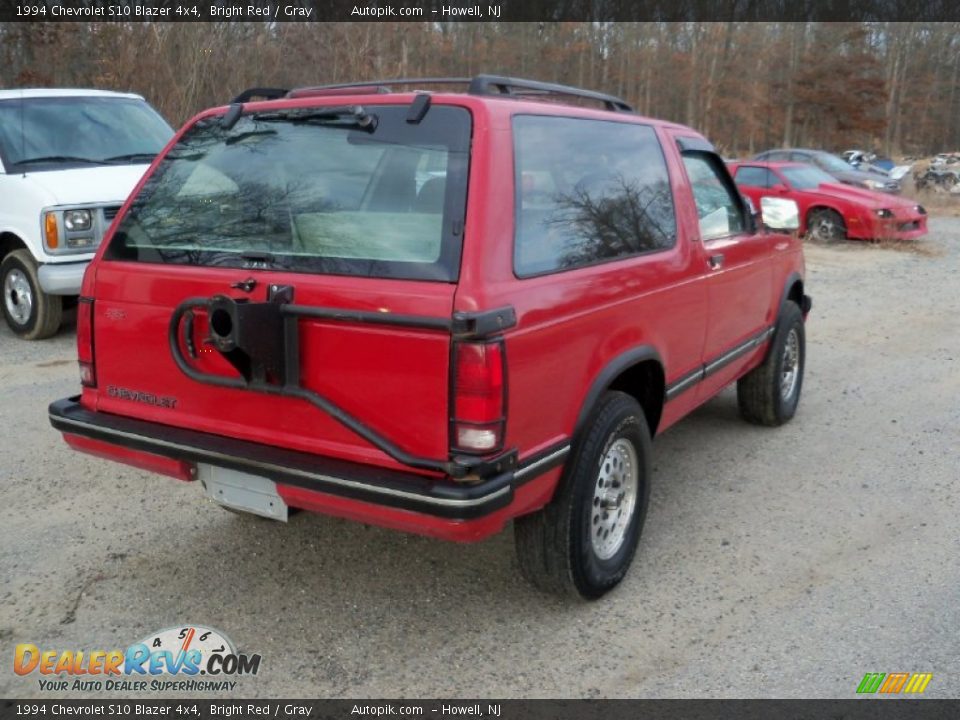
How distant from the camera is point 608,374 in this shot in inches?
131

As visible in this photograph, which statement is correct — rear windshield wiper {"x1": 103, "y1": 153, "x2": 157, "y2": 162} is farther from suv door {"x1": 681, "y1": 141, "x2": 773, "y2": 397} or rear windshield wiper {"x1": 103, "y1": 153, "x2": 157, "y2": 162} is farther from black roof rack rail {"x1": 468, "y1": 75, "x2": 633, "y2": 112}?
suv door {"x1": 681, "y1": 141, "x2": 773, "y2": 397}

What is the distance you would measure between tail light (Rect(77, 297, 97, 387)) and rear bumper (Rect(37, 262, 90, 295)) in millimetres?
3948

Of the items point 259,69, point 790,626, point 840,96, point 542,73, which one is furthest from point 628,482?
point 840,96

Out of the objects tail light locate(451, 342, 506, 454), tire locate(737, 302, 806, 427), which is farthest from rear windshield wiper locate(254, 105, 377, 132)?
tire locate(737, 302, 806, 427)

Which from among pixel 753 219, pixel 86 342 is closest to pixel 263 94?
pixel 86 342

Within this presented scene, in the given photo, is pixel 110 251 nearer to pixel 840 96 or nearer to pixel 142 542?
pixel 142 542

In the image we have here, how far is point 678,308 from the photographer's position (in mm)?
3988

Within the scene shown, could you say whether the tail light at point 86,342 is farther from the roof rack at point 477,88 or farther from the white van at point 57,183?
the white van at point 57,183

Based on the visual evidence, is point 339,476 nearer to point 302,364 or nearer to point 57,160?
point 302,364

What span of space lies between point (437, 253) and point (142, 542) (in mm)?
2207

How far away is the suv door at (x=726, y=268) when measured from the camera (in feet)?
14.6

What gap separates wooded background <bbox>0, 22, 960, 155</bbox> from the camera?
14.7 m
